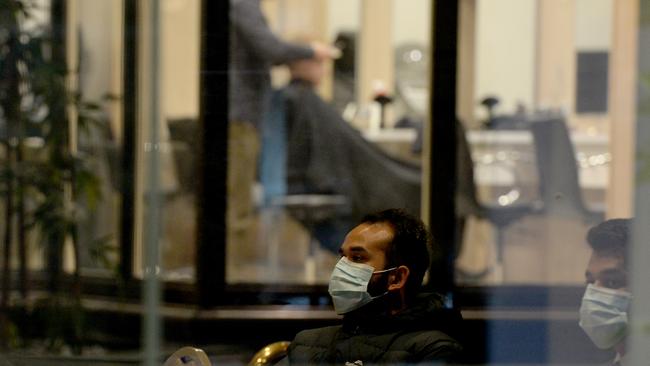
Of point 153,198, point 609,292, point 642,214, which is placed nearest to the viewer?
point 642,214

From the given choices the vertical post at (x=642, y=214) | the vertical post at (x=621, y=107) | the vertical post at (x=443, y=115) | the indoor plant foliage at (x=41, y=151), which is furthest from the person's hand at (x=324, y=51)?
the vertical post at (x=642, y=214)

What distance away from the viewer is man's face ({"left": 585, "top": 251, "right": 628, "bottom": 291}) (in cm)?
249

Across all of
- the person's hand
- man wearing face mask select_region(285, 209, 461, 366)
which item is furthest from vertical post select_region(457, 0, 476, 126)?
man wearing face mask select_region(285, 209, 461, 366)

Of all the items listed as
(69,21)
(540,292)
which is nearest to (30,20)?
(69,21)

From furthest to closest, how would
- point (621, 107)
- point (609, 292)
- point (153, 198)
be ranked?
point (153, 198) < point (621, 107) < point (609, 292)

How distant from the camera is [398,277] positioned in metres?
2.57

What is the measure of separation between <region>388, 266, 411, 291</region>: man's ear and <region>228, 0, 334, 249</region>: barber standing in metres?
1.71

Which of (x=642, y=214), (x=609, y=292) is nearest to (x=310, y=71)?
(x=609, y=292)

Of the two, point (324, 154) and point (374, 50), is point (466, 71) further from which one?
point (324, 154)

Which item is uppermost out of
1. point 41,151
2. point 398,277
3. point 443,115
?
point 443,115

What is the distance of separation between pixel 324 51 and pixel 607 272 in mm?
2365

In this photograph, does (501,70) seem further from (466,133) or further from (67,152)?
(67,152)

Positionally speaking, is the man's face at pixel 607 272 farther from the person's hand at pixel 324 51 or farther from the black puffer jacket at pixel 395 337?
the person's hand at pixel 324 51

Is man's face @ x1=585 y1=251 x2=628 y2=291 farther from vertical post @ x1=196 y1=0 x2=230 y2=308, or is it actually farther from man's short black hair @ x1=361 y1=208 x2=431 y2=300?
vertical post @ x1=196 y1=0 x2=230 y2=308
